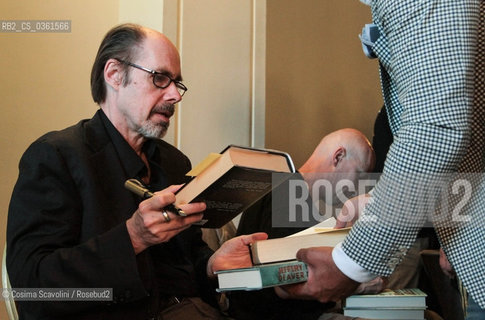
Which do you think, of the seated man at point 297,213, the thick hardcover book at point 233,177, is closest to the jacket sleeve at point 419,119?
the thick hardcover book at point 233,177

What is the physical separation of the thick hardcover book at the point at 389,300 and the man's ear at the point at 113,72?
1.09m

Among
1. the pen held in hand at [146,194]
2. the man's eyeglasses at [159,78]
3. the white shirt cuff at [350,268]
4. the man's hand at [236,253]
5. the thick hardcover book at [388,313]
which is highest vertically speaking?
the man's eyeglasses at [159,78]

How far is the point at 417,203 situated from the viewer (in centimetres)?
119

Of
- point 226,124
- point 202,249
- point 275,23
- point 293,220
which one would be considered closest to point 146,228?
point 202,249

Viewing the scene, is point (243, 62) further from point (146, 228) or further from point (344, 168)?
point (146, 228)

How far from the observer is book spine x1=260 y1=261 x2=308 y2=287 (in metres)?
1.30

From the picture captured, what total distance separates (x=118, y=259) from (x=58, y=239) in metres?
0.19

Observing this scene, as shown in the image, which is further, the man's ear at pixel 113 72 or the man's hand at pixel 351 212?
the man's hand at pixel 351 212

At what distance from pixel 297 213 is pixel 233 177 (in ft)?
4.05

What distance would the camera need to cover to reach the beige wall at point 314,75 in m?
3.62

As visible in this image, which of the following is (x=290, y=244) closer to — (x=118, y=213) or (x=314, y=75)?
(x=118, y=213)

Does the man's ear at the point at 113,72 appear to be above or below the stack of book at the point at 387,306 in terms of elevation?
above

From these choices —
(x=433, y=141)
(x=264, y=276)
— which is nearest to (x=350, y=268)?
(x=264, y=276)

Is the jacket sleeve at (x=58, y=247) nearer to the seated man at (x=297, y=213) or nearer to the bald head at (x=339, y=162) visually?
the seated man at (x=297, y=213)
